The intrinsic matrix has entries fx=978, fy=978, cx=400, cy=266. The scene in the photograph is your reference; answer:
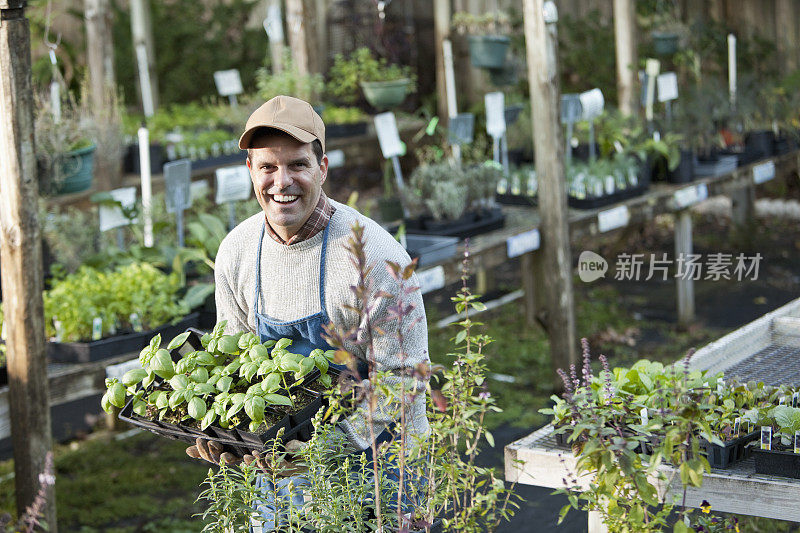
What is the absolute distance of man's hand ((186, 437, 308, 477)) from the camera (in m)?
1.94

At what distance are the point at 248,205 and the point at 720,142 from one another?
3488mm

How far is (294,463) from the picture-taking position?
6.48 feet

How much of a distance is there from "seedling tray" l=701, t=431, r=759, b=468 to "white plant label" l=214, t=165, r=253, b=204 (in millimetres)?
2785

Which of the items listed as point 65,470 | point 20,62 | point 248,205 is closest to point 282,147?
point 20,62

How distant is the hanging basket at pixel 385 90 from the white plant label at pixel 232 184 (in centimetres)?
209

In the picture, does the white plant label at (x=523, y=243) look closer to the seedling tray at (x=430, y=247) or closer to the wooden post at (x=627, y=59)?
the seedling tray at (x=430, y=247)

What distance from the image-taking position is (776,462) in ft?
7.39

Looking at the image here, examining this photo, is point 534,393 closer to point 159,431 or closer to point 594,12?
point 159,431

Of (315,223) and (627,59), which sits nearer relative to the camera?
(315,223)

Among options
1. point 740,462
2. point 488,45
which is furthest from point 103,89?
point 740,462

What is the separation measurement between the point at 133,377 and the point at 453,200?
304cm

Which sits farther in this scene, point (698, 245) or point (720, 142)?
point (698, 245)

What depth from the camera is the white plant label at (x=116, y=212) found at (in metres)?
4.39

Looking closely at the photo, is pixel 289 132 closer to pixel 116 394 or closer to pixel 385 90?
pixel 116 394
